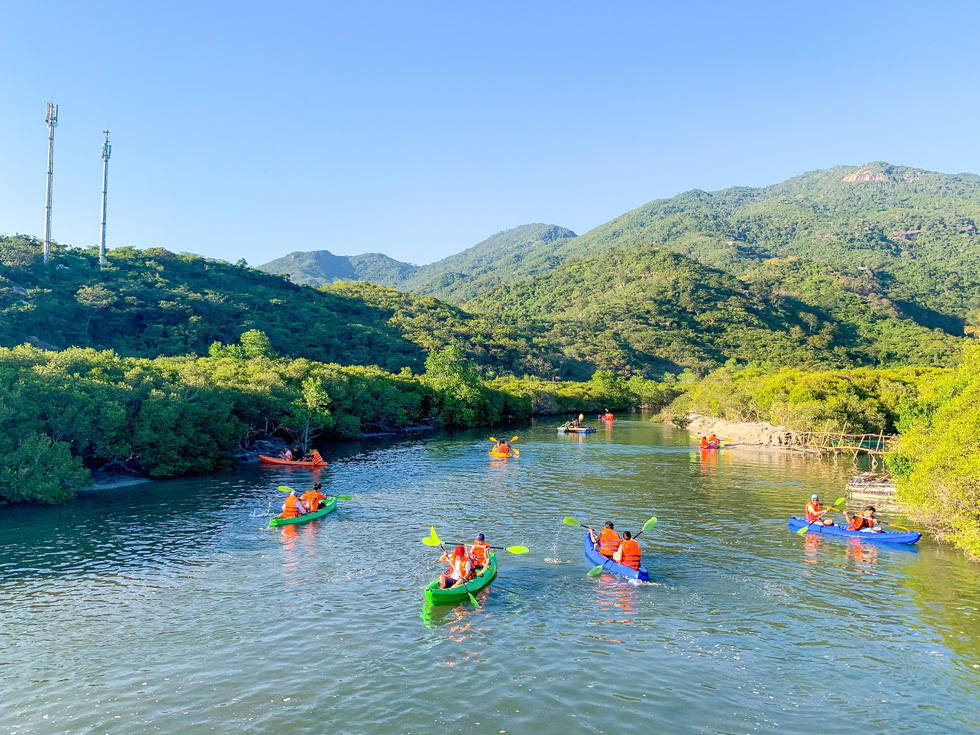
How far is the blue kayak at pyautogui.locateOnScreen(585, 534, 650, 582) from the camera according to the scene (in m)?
24.6

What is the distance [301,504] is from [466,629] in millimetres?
17052

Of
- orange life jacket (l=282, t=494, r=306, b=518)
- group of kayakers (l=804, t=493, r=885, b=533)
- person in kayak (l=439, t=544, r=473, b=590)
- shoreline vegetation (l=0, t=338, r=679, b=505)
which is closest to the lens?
person in kayak (l=439, t=544, r=473, b=590)

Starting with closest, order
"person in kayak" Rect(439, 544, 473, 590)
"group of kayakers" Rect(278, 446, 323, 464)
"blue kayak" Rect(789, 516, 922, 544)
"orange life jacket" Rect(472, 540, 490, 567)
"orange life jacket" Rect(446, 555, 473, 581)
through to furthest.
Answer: "person in kayak" Rect(439, 544, 473, 590) → "orange life jacket" Rect(446, 555, 473, 581) → "orange life jacket" Rect(472, 540, 490, 567) → "blue kayak" Rect(789, 516, 922, 544) → "group of kayakers" Rect(278, 446, 323, 464)

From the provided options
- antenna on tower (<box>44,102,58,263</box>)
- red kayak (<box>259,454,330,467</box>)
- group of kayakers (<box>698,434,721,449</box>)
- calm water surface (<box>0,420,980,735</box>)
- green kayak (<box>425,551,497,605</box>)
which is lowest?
calm water surface (<box>0,420,980,735</box>)

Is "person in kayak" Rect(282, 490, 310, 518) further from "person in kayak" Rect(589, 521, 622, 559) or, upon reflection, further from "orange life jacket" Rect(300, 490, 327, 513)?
"person in kayak" Rect(589, 521, 622, 559)

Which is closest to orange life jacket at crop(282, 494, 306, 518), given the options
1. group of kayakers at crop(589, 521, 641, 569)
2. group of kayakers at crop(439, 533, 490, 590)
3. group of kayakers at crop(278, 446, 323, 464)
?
group of kayakers at crop(439, 533, 490, 590)

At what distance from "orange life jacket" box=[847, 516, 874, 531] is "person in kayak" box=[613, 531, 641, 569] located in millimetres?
12819

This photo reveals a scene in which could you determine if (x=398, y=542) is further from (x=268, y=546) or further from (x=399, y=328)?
(x=399, y=328)

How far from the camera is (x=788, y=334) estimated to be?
196 meters

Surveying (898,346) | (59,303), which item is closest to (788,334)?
(898,346)

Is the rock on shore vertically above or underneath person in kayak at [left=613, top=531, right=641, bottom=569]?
above

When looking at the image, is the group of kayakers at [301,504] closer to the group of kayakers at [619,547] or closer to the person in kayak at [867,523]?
the group of kayakers at [619,547]

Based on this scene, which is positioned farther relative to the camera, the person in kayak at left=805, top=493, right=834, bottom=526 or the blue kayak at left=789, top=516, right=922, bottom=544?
the person in kayak at left=805, top=493, right=834, bottom=526

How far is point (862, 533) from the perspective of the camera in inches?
1208
